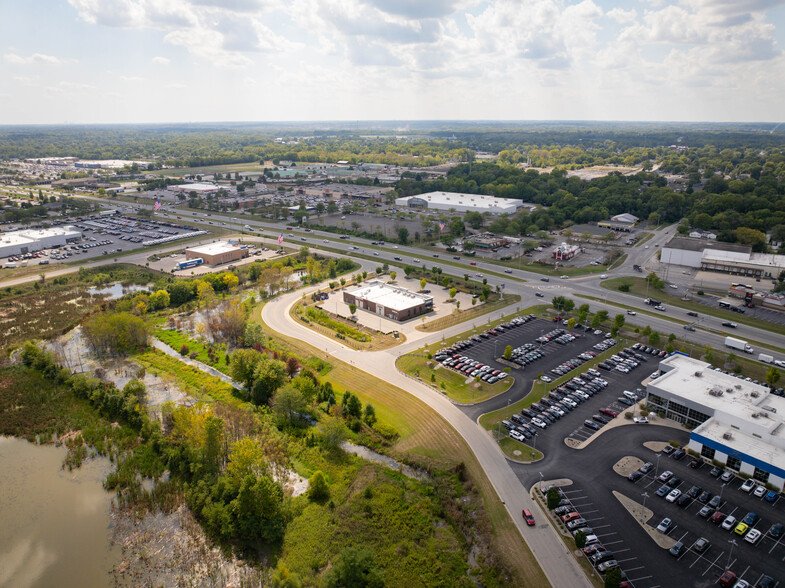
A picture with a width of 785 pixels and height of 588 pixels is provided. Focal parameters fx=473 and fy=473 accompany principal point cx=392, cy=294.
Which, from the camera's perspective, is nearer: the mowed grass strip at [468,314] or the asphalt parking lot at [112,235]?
the mowed grass strip at [468,314]

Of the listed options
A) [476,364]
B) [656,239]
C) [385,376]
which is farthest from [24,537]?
[656,239]

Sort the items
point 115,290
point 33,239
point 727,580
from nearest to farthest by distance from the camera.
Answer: point 727,580 < point 115,290 < point 33,239

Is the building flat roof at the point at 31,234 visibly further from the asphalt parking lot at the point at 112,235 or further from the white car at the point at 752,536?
the white car at the point at 752,536

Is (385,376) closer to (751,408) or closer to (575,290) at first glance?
(751,408)

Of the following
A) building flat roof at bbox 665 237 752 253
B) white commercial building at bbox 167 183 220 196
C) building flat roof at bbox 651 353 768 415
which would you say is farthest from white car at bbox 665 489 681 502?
white commercial building at bbox 167 183 220 196

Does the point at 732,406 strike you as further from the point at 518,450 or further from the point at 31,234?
the point at 31,234

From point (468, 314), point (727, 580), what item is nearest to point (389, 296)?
point (468, 314)

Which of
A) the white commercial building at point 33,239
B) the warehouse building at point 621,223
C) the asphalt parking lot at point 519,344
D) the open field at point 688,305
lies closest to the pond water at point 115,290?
the white commercial building at point 33,239

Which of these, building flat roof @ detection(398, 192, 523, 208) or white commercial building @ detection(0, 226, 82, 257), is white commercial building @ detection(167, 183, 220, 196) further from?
building flat roof @ detection(398, 192, 523, 208)
